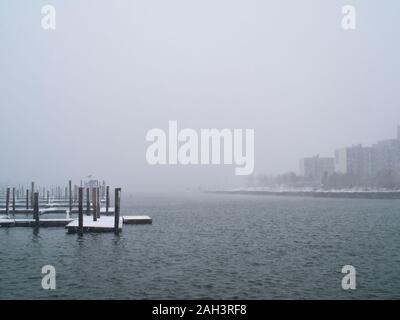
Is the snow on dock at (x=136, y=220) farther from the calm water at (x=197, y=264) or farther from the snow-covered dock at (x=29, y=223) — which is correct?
the snow-covered dock at (x=29, y=223)

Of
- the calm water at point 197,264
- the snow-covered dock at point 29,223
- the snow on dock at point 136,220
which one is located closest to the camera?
the calm water at point 197,264

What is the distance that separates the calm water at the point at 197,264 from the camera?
17656 millimetres

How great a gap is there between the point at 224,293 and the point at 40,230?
25473mm

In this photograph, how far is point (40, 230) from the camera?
37.1 meters

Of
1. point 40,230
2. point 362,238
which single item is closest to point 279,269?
point 362,238

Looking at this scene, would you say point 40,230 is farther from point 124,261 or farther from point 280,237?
point 280,237

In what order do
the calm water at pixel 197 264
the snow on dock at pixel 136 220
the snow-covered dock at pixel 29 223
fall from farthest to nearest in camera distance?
the snow on dock at pixel 136 220, the snow-covered dock at pixel 29 223, the calm water at pixel 197 264

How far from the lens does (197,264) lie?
76.7ft

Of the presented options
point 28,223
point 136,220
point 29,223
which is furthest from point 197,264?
point 28,223

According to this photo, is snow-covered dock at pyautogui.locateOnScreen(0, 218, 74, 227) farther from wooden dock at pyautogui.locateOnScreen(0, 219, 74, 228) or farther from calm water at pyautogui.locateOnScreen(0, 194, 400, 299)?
calm water at pyautogui.locateOnScreen(0, 194, 400, 299)

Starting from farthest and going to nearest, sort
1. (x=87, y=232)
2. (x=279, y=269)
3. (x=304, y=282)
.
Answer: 1. (x=87, y=232)
2. (x=279, y=269)
3. (x=304, y=282)

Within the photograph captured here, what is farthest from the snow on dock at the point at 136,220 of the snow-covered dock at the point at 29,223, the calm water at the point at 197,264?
the snow-covered dock at the point at 29,223

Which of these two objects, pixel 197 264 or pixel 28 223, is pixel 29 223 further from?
pixel 197 264

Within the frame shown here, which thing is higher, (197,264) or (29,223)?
(29,223)
